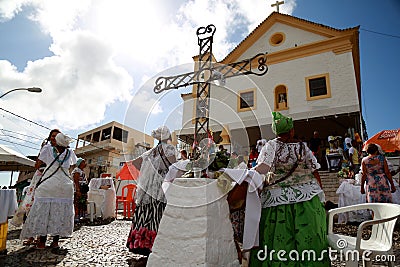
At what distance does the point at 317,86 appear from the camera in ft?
37.7

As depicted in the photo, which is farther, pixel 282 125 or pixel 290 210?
pixel 282 125

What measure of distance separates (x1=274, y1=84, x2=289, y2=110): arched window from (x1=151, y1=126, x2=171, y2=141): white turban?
9762 mm

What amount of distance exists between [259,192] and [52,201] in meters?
2.93

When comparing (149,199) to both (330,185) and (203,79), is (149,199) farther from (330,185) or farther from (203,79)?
(330,185)

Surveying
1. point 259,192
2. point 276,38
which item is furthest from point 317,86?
point 259,192

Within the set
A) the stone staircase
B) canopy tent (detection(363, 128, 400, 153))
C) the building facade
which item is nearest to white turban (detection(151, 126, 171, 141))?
the stone staircase

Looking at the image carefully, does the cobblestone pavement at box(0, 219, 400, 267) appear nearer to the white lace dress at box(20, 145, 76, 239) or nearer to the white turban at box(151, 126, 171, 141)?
the white lace dress at box(20, 145, 76, 239)

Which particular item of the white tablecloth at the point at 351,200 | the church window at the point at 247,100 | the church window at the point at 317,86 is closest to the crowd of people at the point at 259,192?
the white tablecloth at the point at 351,200

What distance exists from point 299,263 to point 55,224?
10.4ft

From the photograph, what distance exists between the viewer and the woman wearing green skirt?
209 centimetres

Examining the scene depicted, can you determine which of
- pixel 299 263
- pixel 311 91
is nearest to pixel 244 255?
pixel 299 263

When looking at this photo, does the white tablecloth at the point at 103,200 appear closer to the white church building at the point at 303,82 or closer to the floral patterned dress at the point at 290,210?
the white church building at the point at 303,82

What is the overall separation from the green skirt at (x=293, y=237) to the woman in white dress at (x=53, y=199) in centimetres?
276

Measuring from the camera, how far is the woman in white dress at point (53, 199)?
11.0 ft
